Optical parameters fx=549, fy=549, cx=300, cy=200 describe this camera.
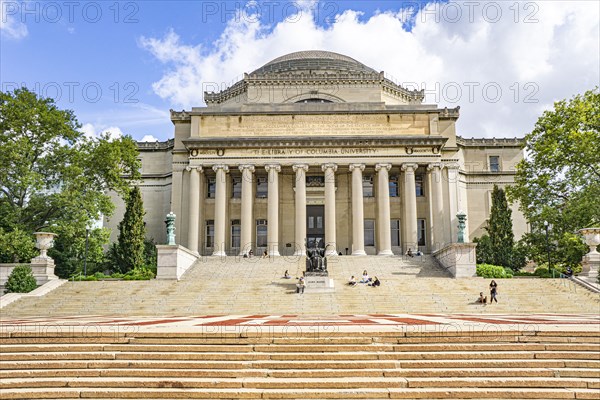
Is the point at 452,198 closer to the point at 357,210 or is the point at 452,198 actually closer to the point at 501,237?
the point at 501,237

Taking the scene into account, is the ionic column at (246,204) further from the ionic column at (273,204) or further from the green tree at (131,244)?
the green tree at (131,244)

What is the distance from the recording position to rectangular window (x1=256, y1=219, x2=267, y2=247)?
153ft

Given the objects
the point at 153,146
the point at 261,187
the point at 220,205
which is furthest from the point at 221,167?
the point at 153,146

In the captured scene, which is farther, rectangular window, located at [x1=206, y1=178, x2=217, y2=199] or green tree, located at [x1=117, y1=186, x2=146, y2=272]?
rectangular window, located at [x1=206, y1=178, x2=217, y2=199]

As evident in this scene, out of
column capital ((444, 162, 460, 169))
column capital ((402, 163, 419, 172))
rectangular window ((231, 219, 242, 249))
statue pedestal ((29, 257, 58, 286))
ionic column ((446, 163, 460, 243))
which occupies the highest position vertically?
Answer: column capital ((444, 162, 460, 169))

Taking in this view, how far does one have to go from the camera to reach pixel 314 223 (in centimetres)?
4734

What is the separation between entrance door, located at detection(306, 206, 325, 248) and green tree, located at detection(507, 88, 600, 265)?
15730 millimetres

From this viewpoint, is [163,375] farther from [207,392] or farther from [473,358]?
[473,358]

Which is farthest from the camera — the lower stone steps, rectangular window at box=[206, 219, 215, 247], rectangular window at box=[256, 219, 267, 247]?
rectangular window at box=[206, 219, 215, 247]

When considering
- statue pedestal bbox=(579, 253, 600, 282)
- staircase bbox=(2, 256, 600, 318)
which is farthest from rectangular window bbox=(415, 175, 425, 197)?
statue pedestal bbox=(579, 253, 600, 282)

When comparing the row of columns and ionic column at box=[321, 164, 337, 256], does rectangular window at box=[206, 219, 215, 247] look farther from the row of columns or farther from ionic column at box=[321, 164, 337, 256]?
ionic column at box=[321, 164, 337, 256]

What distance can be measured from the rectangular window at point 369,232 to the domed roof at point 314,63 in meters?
16.4

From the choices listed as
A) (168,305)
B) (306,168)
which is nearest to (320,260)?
(168,305)

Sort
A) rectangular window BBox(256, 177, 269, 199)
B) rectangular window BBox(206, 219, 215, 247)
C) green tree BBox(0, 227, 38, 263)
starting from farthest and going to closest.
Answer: rectangular window BBox(256, 177, 269, 199)
rectangular window BBox(206, 219, 215, 247)
green tree BBox(0, 227, 38, 263)
